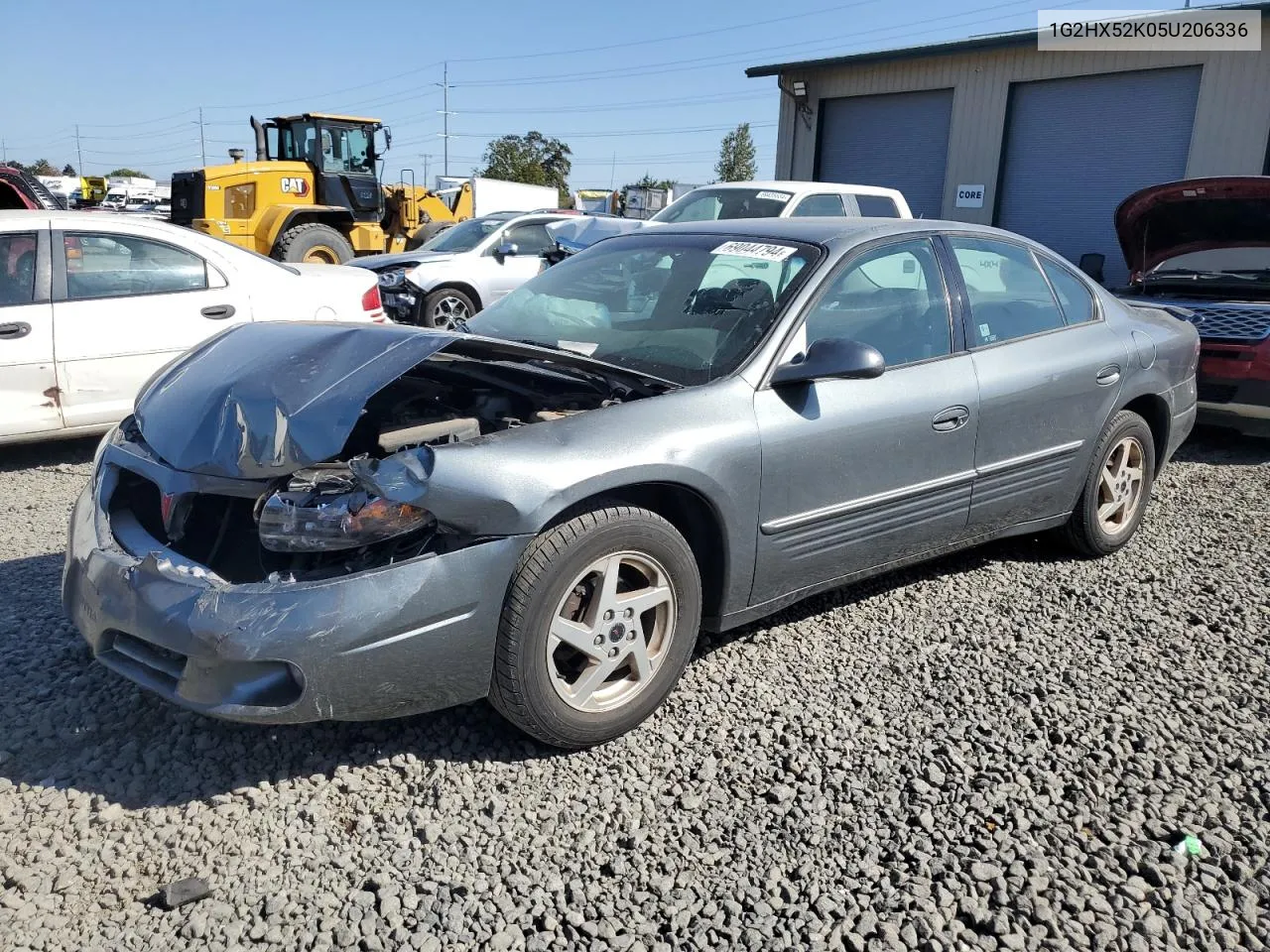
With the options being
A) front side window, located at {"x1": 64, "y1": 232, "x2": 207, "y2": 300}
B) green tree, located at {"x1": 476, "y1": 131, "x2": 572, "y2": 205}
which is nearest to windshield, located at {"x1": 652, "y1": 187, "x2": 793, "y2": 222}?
front side window, located at {"x1": 64, "y1": 232, "x2": 207, "y2": 300}

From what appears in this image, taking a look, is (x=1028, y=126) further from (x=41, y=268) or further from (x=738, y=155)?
(x=738, y=155)

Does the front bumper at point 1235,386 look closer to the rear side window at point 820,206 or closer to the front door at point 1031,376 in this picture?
the front door at point 1031,376

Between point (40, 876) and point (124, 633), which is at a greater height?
point (124, 633)

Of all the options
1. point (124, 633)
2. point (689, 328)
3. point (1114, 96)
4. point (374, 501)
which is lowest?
point (124, 633)

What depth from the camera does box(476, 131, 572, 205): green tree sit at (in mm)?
73625

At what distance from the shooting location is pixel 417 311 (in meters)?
10.9

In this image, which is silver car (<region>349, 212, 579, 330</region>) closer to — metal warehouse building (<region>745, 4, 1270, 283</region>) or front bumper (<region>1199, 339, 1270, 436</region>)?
front bumper (<region>1199, 339, 1270, 436</region>)

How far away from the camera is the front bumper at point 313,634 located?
2.49 m

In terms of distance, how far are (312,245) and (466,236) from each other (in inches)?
170

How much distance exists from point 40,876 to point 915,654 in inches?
107

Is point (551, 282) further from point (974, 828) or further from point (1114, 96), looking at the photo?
point (1114, 96)

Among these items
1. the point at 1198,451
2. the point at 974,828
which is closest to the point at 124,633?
the point at 974,828

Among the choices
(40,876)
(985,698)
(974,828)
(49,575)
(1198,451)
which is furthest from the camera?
(1198,451)

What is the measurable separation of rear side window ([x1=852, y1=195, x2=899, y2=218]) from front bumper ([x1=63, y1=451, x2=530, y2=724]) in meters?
8.74
